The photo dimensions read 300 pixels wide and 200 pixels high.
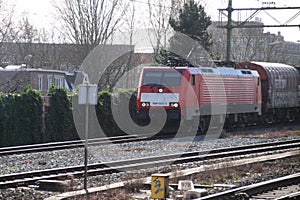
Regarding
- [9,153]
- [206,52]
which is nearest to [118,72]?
[206,52]

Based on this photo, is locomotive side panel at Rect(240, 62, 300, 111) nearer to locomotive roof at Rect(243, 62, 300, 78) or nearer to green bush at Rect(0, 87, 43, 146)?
locomotive roof at Rect(243, 62, 300, 78)

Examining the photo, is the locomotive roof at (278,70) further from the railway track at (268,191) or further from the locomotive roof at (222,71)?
the railway track at (268,191)

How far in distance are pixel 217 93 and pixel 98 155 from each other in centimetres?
1130

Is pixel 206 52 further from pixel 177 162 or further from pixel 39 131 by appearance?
pixel 177 162

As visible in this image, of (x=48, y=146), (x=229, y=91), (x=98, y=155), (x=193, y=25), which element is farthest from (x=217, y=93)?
(x=193, y=25)

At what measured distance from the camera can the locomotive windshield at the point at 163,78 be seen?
27188 mm

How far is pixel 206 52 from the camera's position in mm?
48812

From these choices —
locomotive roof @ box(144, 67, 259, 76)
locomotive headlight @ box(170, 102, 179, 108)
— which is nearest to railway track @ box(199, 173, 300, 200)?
locomotive headlight @ box(170, 102, 179, 108)

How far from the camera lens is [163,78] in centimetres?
2748

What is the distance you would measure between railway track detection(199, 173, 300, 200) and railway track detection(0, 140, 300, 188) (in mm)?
3775

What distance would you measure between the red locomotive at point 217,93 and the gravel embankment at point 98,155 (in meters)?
1.92

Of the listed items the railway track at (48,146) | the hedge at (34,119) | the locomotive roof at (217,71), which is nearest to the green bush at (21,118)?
the hedge at (34,119)

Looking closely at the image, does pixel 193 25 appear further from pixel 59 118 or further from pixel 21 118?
pixel 21 118

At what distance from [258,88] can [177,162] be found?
58.2ft
